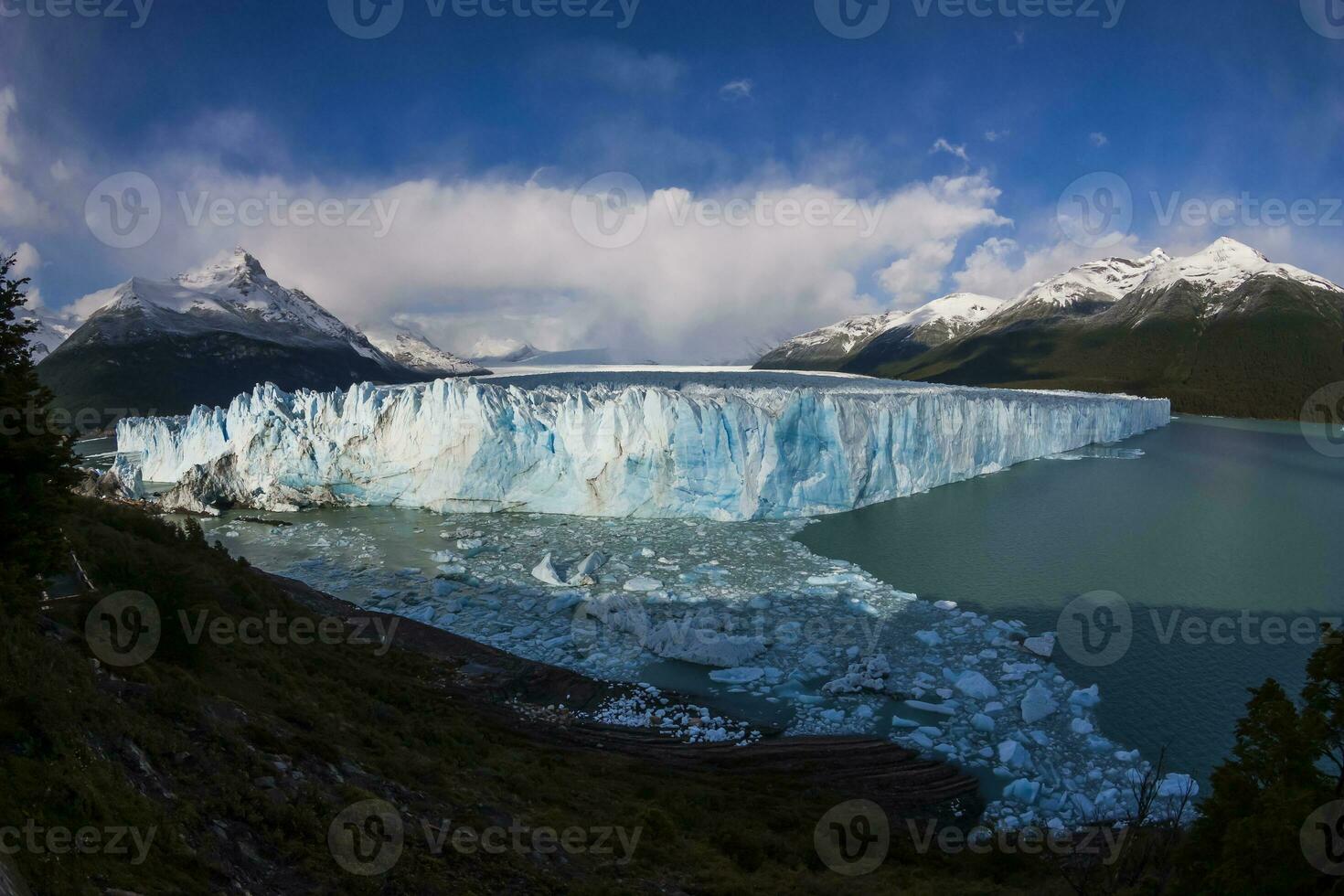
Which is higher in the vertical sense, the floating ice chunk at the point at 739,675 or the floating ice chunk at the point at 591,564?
the floating ice chunk at the point at 591,564

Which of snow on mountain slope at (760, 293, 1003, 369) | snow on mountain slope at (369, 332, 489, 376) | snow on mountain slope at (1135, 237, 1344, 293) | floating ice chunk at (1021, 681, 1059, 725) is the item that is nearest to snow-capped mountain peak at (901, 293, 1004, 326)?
snow on mountain slope at (760, 293, 1003, 369)

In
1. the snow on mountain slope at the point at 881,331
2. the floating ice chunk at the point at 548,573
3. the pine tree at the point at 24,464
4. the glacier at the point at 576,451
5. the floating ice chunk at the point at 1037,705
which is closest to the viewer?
the pine tree at the point at 24,464

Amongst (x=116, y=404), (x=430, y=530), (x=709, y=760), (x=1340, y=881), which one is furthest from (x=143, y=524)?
(x=116, y=404)

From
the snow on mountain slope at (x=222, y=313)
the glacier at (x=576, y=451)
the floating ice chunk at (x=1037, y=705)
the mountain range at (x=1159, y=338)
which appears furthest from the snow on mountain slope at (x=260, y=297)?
the floating ice chunk at (x=1037, y=705)

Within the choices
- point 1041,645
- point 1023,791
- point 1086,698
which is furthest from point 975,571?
point 1023,791

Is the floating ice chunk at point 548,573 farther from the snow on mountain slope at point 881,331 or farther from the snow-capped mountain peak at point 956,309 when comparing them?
the snow-capped mountain peak at point 956,309

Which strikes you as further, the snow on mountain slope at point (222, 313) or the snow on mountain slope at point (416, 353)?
the snow on mountain slope at point (416, 353)

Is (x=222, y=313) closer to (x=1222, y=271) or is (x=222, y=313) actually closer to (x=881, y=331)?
(x=881, y=331)
